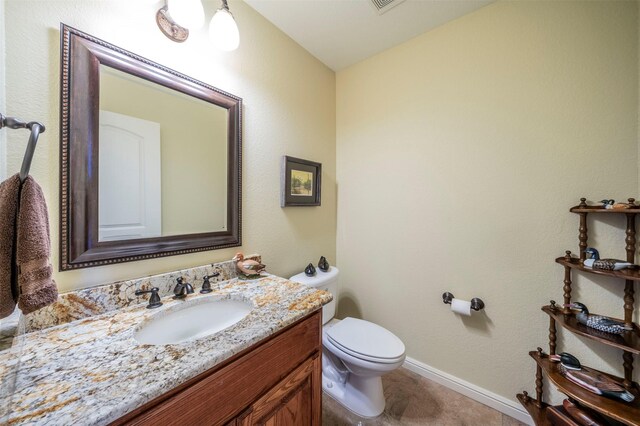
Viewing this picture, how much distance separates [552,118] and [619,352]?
116cm

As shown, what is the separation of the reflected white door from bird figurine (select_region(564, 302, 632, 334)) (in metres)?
1.99

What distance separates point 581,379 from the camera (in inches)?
39.5

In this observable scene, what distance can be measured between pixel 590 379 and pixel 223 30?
230 centimetres

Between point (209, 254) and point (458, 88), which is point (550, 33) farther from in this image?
point (209, 254)

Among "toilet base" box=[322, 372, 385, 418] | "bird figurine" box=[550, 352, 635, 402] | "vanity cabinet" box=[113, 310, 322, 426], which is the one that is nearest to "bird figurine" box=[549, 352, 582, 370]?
"bird figurine" box=[550, 352, 635, 402]

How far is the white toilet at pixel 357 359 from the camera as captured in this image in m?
1.20

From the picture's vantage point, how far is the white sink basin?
0.81m

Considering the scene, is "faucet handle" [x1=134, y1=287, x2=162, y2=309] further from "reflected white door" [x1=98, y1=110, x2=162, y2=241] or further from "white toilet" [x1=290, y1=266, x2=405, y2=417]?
"white toilet" [x1=290, y1=266, x2=405, y2=417]

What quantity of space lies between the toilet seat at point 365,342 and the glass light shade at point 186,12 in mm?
1718

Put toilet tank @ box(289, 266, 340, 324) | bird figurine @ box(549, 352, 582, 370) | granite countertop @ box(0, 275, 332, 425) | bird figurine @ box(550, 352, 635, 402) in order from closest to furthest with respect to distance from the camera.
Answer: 1. granite countertop @ box(0, 275, 332, 425)
2. bird figurine @ box(550, 352, 635, 402)
3. bird figurine @ box(549, 352, 582, 370)
4. toilet tank @ box(289, 266, 340, 324)

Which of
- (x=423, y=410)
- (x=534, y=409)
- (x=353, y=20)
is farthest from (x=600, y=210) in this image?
(x=353, y=20)

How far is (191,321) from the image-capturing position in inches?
37.0

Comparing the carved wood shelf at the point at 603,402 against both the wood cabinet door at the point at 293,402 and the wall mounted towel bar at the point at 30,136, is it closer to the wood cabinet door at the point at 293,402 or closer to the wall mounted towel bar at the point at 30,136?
the wood cabinet door at the point at 293,402

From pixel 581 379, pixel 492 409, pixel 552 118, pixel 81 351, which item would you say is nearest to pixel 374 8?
pixel 552 118
